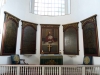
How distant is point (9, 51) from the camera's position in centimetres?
730

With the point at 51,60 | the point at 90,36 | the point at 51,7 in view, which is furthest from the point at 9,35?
the point at 51,7

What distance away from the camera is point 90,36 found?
752 centimetres

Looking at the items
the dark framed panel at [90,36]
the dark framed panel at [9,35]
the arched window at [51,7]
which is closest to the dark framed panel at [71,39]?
the dark framed panel at [90,36]

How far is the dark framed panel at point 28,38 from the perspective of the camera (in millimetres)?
8821

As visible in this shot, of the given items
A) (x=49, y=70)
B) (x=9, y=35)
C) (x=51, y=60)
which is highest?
(x=9, y=35)

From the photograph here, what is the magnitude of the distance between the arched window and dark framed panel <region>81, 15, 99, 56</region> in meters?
2.68

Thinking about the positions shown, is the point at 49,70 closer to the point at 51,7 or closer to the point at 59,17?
the point at 59,17

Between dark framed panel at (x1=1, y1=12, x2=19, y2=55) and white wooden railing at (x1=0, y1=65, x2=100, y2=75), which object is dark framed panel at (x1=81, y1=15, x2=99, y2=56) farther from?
dark framed panel at (x1=1, y1=12, x2=19, y2=55)

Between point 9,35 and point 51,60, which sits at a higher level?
point 9,35

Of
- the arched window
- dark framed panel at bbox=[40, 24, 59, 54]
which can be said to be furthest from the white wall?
the arched window

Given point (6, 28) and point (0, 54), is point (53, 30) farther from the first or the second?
point (0, 54)

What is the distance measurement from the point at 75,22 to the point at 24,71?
16.6 ft

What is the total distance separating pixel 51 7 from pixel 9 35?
181 inches

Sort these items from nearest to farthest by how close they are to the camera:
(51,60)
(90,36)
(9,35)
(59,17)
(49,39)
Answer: (9,35), (90,36), (51,60), (49,39), (59,17)
